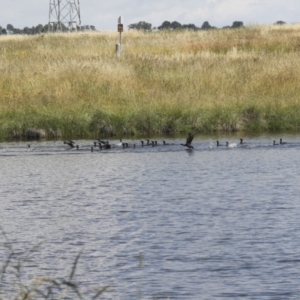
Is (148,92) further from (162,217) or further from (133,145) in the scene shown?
(162,217)

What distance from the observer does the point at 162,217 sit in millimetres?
14086

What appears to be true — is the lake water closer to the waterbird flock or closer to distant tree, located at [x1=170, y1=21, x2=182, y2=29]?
the waterbird flock

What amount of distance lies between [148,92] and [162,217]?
598 inches

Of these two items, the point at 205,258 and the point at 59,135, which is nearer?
the point at 205,258

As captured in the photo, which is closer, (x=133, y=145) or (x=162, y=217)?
(x=162, y=217)

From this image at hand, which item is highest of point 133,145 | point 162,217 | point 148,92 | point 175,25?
point 175,25

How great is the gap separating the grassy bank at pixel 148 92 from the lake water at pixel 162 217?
8.98ft

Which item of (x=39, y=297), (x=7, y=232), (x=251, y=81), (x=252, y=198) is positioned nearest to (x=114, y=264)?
(x=39, y=297)

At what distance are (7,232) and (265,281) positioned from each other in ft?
13.9

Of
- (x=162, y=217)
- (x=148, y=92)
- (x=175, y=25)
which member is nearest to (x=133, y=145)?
(x=148, y=92)

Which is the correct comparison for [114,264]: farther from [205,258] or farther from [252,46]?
[252,46]

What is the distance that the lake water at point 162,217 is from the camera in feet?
34.3

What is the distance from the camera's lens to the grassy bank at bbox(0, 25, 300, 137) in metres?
26.0

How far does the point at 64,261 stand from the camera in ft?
37.2
